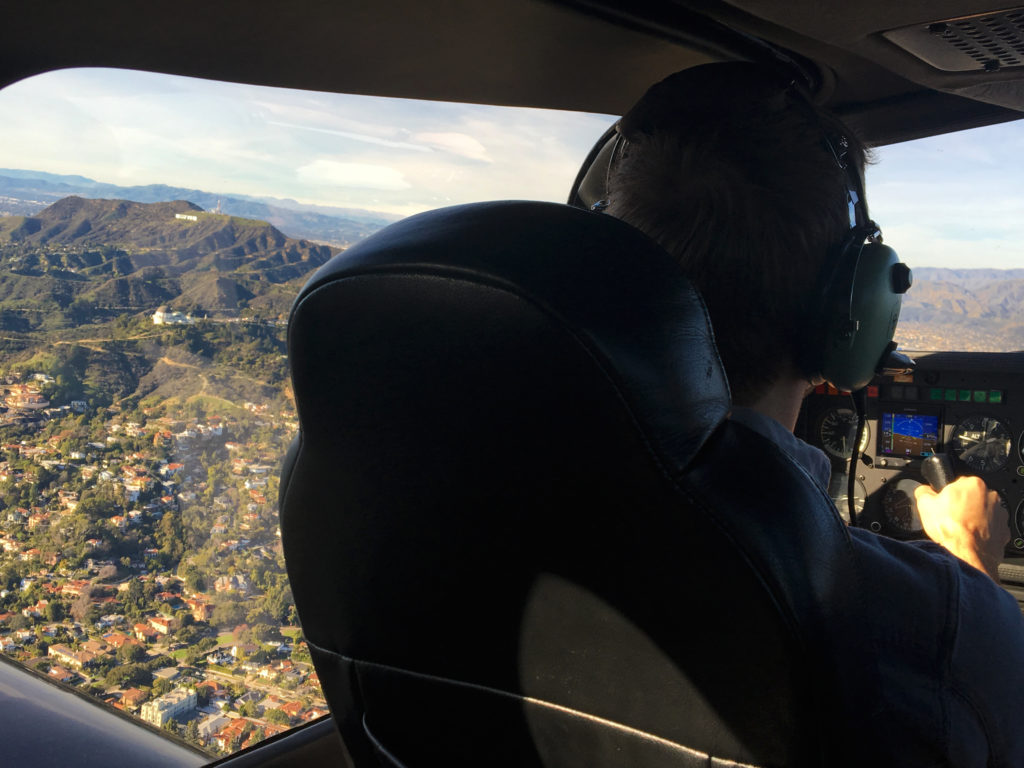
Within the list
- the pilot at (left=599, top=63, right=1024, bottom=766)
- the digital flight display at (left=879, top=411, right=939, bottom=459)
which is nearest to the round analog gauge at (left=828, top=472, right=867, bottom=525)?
the digital flight display at (left=879, top=411, right=939, bottom=459)

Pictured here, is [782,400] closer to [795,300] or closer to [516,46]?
[795,300]

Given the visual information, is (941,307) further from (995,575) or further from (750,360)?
(750,360)

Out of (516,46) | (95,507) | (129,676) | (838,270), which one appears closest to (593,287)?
(838,270)

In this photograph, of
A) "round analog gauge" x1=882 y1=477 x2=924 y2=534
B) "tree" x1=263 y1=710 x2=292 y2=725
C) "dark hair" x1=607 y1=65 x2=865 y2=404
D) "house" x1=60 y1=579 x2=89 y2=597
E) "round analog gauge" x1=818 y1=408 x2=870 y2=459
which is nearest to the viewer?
"dark hair" x1=607 y1=65 x2=865 y2=404

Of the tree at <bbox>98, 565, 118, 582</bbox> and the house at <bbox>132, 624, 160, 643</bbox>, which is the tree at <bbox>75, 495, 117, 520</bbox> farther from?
the house at <bbox>132, 624, 160, 643</bbox>

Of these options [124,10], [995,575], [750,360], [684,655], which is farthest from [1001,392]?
[124,10]

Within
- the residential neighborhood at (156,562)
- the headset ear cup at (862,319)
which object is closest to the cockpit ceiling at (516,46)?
the headset ear cup at (862,319)
